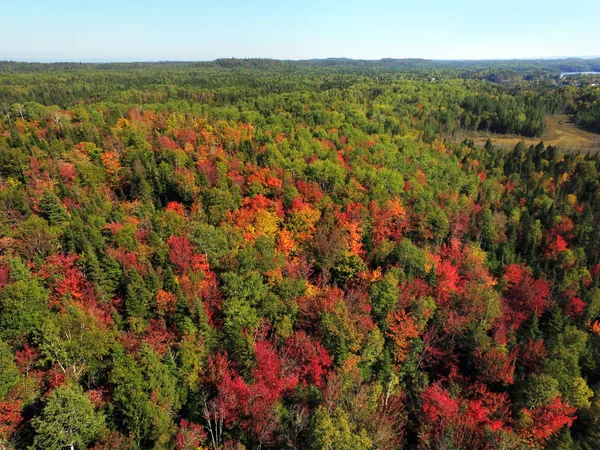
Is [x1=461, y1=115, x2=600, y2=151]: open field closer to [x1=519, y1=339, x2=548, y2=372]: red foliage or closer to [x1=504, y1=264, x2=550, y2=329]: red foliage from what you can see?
[x1=504, y1=264, x2=550, y2=329]: red foliage

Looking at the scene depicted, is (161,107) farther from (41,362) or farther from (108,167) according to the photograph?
(41,362)

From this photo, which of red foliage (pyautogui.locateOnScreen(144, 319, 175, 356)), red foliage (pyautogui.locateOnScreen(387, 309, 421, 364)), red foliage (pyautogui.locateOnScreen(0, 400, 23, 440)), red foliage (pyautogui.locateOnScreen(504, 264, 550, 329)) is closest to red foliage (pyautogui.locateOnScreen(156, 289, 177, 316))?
red foliage (pyautogui.locateOnScreen(144, 319, 175, 356))

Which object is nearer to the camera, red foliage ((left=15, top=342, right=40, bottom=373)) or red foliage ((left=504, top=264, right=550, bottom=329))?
red foliage ((left=15, top=342, right=40, bottom=373))

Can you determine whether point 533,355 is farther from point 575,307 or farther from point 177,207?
point 177,207

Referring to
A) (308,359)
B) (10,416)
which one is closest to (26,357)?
(10,416)

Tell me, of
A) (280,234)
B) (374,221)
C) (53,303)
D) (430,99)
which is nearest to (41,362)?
(53,303)
